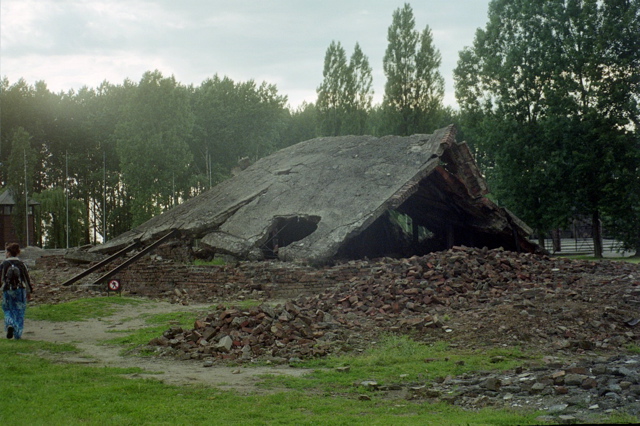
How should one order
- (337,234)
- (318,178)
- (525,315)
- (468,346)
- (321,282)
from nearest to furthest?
(468,346), (525,315), (321,282), (337,234), (318,178)

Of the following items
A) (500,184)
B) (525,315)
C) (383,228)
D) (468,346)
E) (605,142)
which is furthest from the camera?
(500,184)

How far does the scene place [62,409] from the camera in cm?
567

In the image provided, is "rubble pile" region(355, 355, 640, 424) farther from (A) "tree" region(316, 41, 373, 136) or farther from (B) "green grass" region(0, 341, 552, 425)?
(A) "tree" region(316, 41, 373, 136)

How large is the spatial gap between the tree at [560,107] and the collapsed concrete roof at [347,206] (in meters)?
7.70

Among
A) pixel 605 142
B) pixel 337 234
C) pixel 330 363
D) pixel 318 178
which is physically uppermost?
pixel 605 142

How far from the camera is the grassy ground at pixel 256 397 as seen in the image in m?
5.30

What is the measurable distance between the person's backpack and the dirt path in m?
0.98

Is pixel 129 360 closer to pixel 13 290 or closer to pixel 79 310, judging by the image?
pixel 13 290

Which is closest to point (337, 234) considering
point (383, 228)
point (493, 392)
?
point (383, 228)

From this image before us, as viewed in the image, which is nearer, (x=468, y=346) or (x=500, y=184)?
(x=468, y=346)

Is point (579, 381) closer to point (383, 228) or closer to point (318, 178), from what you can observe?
point (318, 178)

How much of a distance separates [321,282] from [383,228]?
25.5 feet

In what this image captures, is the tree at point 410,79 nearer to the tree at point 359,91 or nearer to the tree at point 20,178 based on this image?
the tree at point 359,91

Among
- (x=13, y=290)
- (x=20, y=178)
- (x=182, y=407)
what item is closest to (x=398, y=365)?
(x=182, y=407)
